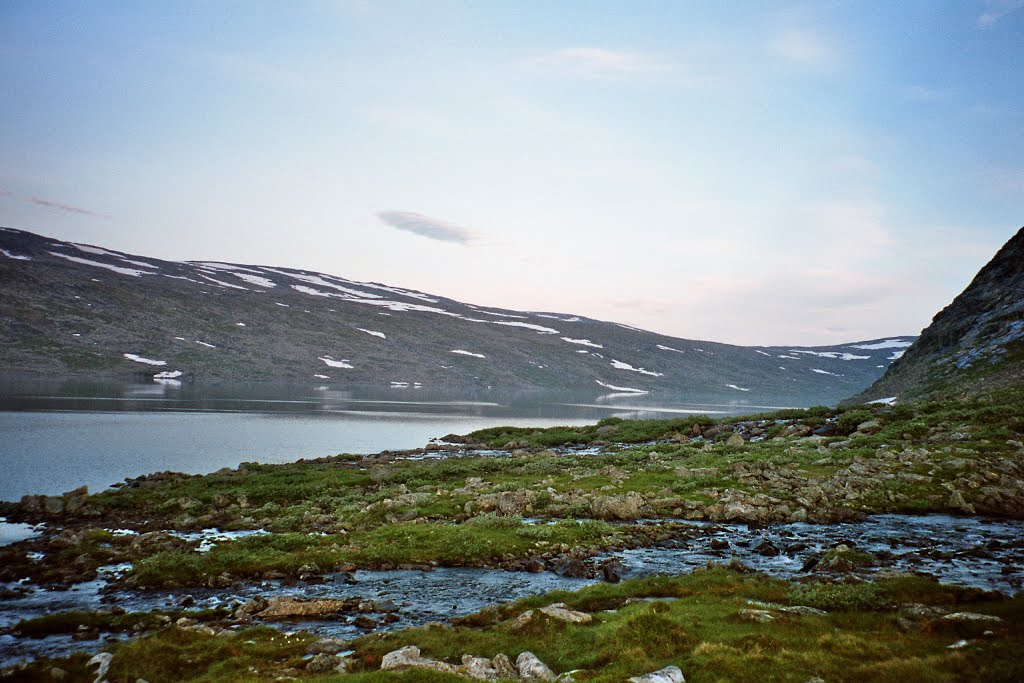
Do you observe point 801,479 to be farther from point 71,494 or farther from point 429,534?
point 71,494

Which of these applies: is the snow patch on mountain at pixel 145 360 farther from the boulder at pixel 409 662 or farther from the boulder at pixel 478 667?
the boulder at pixel 478 667

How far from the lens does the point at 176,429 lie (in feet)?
244

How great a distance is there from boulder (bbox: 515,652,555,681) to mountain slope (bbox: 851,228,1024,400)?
57.2 m

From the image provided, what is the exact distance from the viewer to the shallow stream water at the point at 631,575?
1891 centimetres

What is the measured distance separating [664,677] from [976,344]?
80607 mm

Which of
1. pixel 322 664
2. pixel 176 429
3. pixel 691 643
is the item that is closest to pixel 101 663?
pixel 322 664

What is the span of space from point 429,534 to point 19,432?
58.8 m

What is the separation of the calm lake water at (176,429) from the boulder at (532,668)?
38007 millimetres

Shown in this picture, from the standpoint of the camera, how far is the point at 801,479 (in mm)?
34188

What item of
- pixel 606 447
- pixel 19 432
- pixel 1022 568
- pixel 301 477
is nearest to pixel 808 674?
pixel 1022 568

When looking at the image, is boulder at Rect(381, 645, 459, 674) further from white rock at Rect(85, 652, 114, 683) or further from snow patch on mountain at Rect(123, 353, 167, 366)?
snow patch on mountain at Rect(123, 353, 167, 366)

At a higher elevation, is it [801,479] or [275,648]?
[801,479]

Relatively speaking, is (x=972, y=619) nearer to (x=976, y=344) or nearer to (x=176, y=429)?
(x=976, y=344)

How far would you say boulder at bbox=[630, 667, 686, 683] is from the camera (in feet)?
38.1
